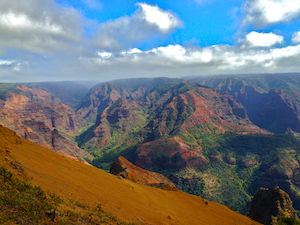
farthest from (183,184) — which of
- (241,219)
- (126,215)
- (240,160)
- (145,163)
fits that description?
(126,215)

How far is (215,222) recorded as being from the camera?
1054 inches

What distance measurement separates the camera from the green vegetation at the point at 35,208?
9.79 m

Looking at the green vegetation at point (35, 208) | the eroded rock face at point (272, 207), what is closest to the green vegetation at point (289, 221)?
the eroded rock face at point (272, 207)

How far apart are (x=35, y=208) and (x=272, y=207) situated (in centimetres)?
5551

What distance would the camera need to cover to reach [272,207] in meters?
41.9

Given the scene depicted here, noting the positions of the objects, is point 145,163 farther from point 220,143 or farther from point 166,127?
point 220,143

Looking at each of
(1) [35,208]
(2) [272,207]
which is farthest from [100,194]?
(2) [272,207]

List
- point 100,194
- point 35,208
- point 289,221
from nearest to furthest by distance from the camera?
point 35,208, point 100,194, point 289,221

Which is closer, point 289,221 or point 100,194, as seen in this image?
point 100,194

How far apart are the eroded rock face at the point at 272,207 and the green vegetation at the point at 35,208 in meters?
44.5

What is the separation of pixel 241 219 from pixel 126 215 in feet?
89.0

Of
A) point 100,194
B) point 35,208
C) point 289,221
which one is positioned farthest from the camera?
point 289,221

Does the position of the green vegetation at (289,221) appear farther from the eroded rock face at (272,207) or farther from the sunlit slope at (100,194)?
the sunlit slope at (100,194)

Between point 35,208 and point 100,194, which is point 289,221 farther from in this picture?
point 35,208
